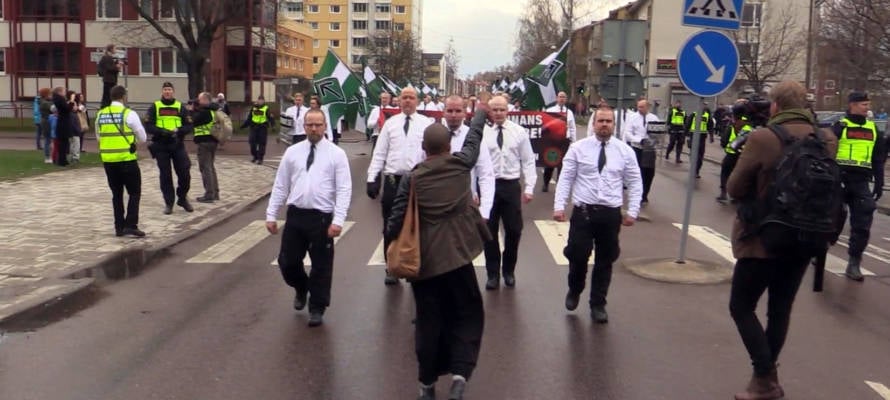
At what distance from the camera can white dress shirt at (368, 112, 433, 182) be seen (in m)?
8.08

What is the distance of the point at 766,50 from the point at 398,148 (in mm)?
43319

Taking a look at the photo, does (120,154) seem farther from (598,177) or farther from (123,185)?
(598,177)

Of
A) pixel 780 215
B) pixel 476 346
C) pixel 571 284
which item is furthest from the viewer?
pixel 571 284

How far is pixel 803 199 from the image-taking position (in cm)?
466

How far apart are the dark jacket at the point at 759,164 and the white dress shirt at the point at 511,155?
3102 millimetres

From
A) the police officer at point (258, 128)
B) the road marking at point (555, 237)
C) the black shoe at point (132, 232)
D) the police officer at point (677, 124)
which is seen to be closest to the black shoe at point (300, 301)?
the road marking at point (555, 237)

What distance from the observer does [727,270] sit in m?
9.02

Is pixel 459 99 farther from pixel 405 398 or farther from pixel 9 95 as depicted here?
pixel 9 95

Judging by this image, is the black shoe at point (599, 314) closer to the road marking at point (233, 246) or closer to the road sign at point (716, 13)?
the road sign at point (716, 13)

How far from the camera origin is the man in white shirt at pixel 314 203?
6770 millimetres

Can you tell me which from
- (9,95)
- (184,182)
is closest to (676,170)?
(184,182)

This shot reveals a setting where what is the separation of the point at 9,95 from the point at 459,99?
1956 inches

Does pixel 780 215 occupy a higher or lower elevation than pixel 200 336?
higher

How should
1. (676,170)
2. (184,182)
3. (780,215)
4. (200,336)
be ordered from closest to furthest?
(780,215) < (200,336) < (184,182) < (676,170)
